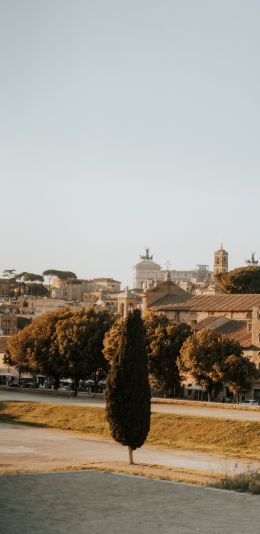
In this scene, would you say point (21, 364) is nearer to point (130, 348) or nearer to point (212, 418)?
point (212, 418)

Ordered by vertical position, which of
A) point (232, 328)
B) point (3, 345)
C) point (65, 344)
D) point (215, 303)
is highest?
point (215, 303)

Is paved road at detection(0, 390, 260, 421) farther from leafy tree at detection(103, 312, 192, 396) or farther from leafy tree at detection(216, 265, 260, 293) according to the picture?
leafy tree at detection(216, 265, 260, 293)

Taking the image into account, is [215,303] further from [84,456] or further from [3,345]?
[84,456]

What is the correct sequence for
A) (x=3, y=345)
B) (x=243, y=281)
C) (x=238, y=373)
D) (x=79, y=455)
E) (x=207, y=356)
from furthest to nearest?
(x=243, y=281) < (x=3, y=345) < (x=207, y=356) < (x=238, y=373) < (x=79, y=455)

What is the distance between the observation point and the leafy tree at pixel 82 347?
95188 millimetres

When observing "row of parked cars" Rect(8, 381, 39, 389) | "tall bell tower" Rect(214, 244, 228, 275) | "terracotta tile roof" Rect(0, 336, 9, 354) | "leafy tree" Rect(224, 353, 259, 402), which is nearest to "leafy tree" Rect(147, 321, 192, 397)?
"leafy tree" Rect(224, 353, 259, 402)

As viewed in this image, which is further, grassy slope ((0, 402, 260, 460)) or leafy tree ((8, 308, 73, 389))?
leafy tree ((8, 308, 73, 389))

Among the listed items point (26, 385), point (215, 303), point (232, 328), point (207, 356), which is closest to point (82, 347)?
point (232, 328)

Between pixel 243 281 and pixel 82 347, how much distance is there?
53015mm

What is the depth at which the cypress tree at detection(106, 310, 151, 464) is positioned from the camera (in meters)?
45.8

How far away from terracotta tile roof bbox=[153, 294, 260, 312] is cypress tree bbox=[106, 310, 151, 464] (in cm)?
5974

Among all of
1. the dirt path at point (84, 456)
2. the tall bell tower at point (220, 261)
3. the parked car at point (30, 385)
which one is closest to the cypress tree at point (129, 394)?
the dirt path at point (84, 456)

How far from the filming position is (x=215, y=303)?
111 metres

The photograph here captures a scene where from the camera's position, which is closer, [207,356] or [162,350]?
[207,356]
